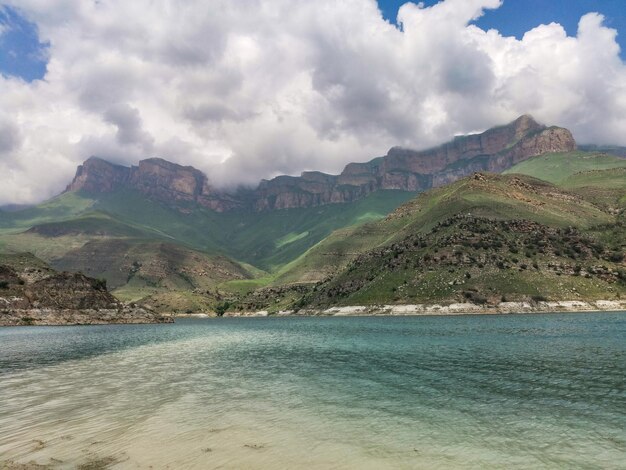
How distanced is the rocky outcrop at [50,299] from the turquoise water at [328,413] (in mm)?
126426

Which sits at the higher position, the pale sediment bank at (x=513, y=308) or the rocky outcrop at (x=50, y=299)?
the rocky outcrop at (x=50, y=299)

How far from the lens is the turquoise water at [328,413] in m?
18.1

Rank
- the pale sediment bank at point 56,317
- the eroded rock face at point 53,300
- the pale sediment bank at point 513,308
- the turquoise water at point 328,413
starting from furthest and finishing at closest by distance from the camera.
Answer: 1. the eroded rock face at point 53,300
2. the pale sediment bank at point 56,317
3. the pale sediment bank at point 513,308
4. the turquoise water at point 328,413

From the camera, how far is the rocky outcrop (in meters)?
153

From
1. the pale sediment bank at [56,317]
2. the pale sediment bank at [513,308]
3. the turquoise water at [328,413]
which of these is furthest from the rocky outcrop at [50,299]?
the turquoise water at [328,413]

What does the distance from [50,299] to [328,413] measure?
173 meters

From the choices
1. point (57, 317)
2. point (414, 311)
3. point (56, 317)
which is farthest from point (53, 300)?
point (414, 311)

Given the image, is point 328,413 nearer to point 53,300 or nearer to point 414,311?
point 414,311

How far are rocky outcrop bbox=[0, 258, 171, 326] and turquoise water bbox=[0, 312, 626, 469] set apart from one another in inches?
4977

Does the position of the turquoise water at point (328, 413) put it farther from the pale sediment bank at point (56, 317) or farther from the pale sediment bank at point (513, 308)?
the pale sediment bank at point (56, 317)

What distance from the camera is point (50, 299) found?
163625 mm

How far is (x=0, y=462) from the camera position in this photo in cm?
1772

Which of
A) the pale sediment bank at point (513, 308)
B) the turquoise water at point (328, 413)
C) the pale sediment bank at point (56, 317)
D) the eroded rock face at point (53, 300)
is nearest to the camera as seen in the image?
the turquoise water at point (328, 413)

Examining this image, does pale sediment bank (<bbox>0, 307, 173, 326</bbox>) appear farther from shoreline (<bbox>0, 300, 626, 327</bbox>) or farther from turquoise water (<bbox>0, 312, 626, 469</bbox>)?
turquoise water (<bbox>0, 312, 626, 469</bbox>)
